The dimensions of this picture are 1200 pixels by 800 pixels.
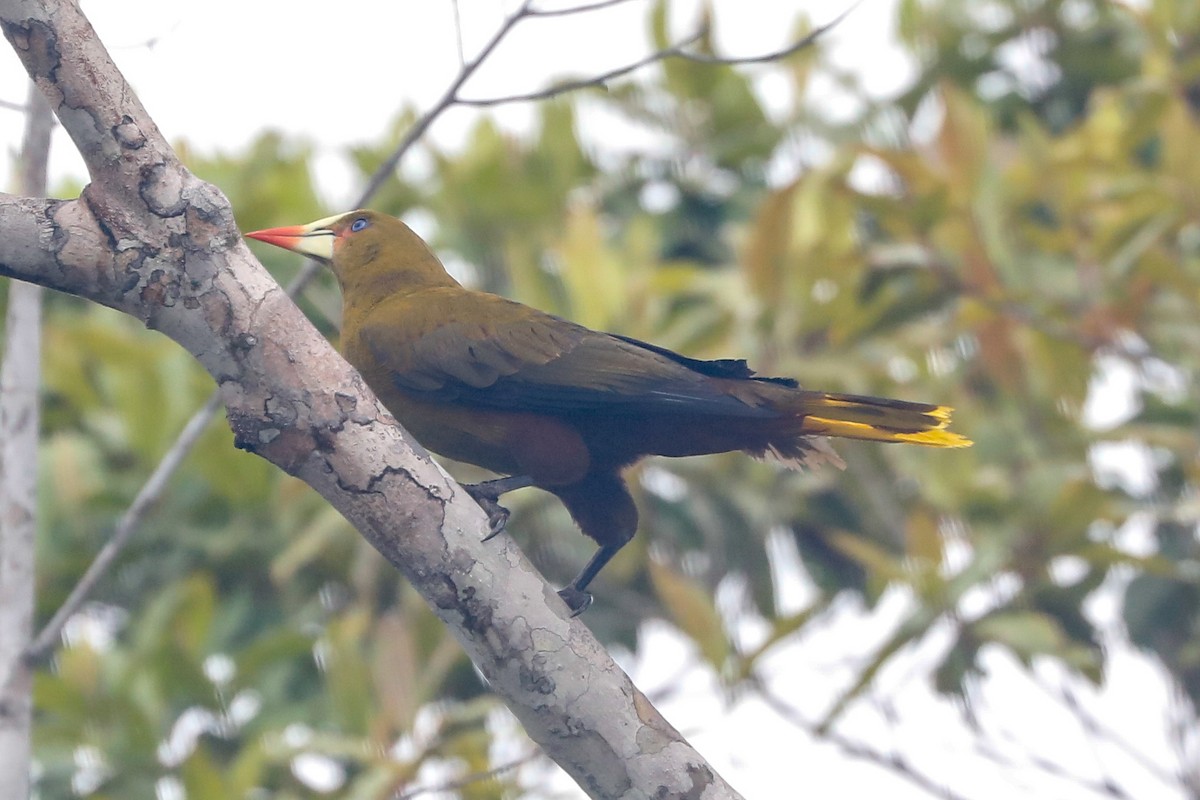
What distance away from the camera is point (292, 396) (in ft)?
7.05

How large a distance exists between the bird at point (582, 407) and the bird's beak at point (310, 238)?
44cm

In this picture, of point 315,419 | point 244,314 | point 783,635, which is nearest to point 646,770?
point 315,419

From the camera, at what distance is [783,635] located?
3.91 meters

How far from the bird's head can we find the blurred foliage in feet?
2.82

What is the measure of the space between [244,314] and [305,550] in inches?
81.4

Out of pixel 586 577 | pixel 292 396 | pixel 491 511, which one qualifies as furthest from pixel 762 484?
pixel 292 396

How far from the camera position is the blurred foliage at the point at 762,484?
402cm

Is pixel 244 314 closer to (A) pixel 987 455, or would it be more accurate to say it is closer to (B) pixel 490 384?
(B) pixel 490 384

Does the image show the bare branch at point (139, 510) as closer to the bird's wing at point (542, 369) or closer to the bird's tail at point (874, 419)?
the bird's wing at point (542, 369)

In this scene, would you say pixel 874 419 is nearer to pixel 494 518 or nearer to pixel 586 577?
pixel 586 577

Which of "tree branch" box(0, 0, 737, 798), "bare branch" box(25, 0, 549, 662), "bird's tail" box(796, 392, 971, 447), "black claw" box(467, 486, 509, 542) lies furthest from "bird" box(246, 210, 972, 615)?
"tree branch" box(0, 0, 737, 798)

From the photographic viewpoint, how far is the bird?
287cm

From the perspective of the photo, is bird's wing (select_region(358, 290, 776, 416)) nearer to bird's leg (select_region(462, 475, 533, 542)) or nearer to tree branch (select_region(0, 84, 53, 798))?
bird's leg (select_region(462, 475, 533, 542))

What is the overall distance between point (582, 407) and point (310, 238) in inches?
39.6
